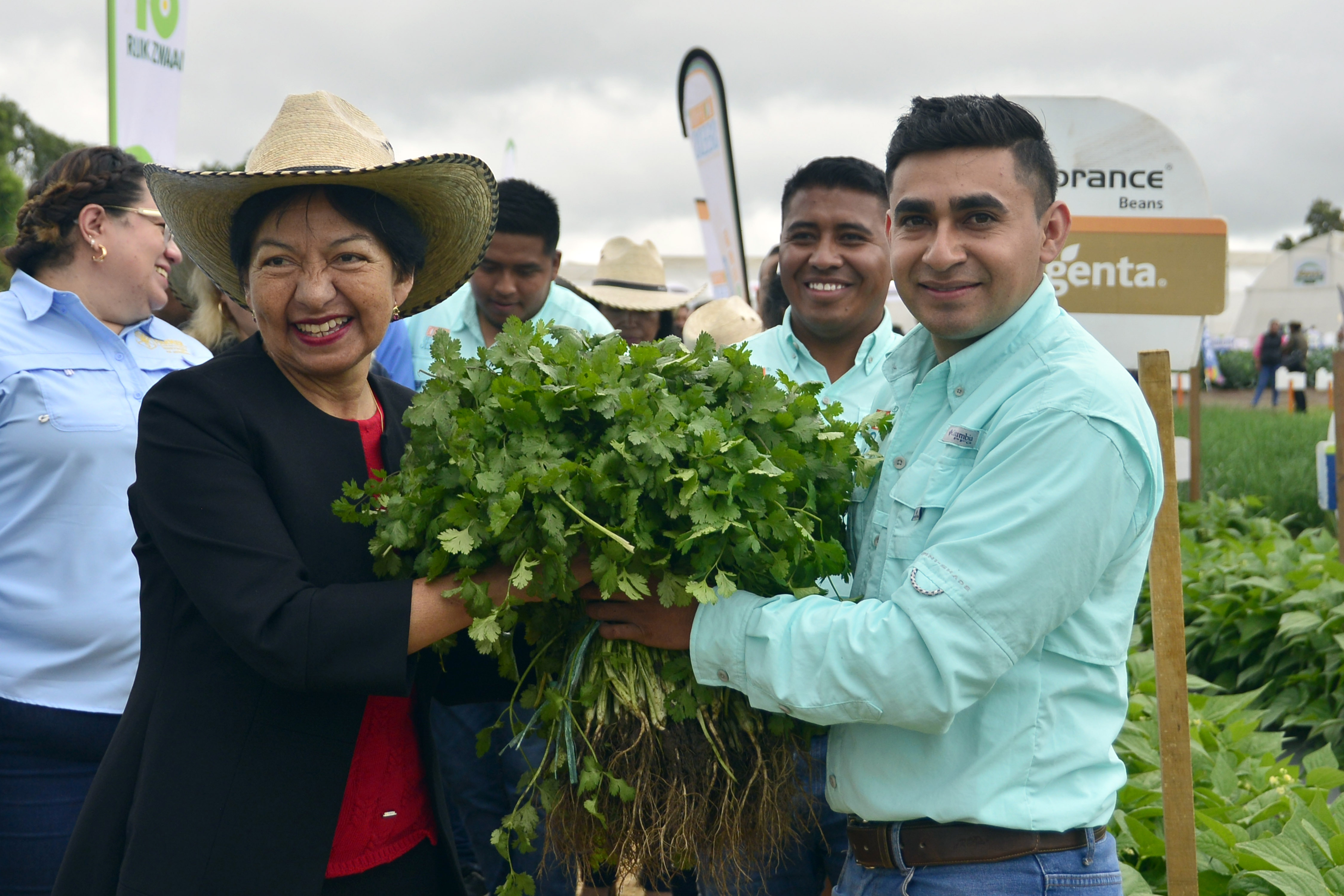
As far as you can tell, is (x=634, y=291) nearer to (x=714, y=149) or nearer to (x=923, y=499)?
(x=714, y=149)

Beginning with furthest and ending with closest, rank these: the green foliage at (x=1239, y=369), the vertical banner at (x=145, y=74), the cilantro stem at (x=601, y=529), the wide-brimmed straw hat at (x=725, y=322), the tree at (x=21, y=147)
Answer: the green foliage at (x=1239, y=369)
the tree at (x=21, y=147)
the wide-brimmed straw hat at (x=725, y=322)
the vertical banner at (x=145, y=74)
the cilantro stem at (x=601, y=529)

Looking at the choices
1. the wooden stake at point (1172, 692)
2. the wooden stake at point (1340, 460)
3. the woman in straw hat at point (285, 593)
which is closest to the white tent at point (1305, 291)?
the wooden stake at point (1340, 460)

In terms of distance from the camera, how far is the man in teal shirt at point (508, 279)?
4.25m

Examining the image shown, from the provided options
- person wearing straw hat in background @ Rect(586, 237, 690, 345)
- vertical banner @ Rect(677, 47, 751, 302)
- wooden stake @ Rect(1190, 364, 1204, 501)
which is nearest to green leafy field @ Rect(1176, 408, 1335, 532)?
wooden stake @ Rect(1190, 364, 1204, 501)

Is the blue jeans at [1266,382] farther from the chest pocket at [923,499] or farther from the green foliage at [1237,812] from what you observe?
the chest pocket at [923,499]

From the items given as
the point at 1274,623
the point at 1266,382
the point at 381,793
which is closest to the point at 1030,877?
the point at 381,793

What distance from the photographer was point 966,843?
1748 millimetres

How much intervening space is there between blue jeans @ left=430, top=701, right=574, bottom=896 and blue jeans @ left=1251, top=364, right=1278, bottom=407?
25.5 metres

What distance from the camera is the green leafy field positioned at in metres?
8.16

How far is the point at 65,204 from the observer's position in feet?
10.5

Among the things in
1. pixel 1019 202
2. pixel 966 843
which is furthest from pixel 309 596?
pixel 1019 202

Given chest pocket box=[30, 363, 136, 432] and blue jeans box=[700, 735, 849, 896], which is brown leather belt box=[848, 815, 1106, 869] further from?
chest pocket box=[30, 363, 136, 432]

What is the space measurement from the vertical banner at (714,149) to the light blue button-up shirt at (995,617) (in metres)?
6.44

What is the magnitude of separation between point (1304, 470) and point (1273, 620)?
406 centimetres
